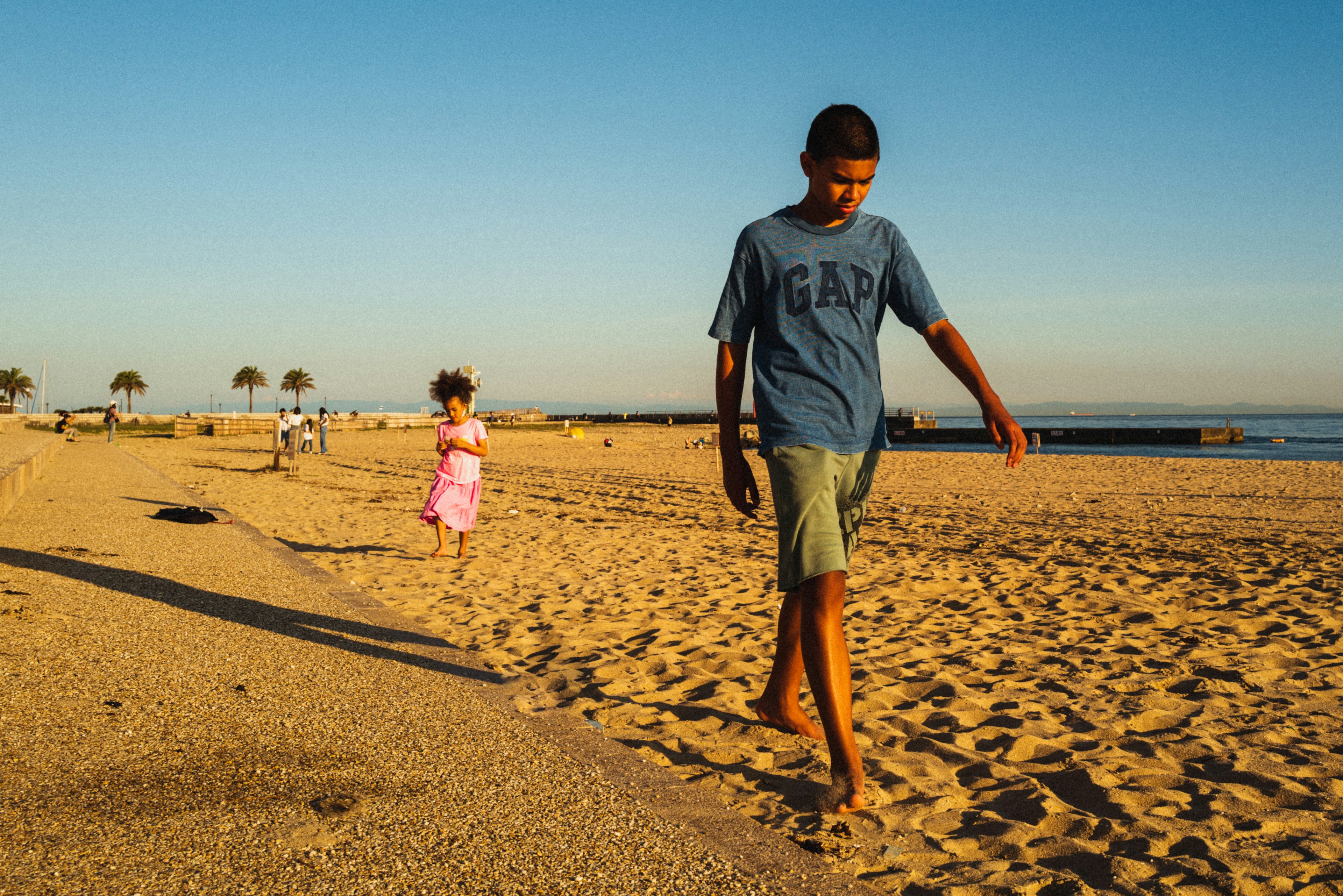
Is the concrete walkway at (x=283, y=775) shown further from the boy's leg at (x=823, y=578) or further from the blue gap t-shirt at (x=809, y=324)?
the blue gap t-shirt at (x=809, y=324)

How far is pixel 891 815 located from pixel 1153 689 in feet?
6.33

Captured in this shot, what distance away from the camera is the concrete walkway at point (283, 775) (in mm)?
2041

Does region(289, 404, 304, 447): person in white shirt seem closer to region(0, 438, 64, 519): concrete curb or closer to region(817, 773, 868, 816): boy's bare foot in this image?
region(0, 438, 64, 519): concrete curb

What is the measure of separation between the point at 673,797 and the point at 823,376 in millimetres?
1351

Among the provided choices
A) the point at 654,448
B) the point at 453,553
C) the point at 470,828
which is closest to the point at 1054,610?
the point at 470,828

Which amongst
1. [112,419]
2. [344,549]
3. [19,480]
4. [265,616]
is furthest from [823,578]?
[112,419]

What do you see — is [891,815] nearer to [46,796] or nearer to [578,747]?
[578,747]

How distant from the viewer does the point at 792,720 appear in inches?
123

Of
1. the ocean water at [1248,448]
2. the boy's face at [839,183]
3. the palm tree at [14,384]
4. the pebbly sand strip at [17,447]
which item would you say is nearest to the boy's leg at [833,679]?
the boy's face at [839,183]

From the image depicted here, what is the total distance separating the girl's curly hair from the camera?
7973 millimetres

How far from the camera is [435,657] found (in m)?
4.21

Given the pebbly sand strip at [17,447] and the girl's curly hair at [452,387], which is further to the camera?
the pebbly sand strip at [17,447]

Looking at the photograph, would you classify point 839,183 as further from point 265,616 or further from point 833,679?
point 265,616

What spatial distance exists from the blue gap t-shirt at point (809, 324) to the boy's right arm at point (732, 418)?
0.05m
